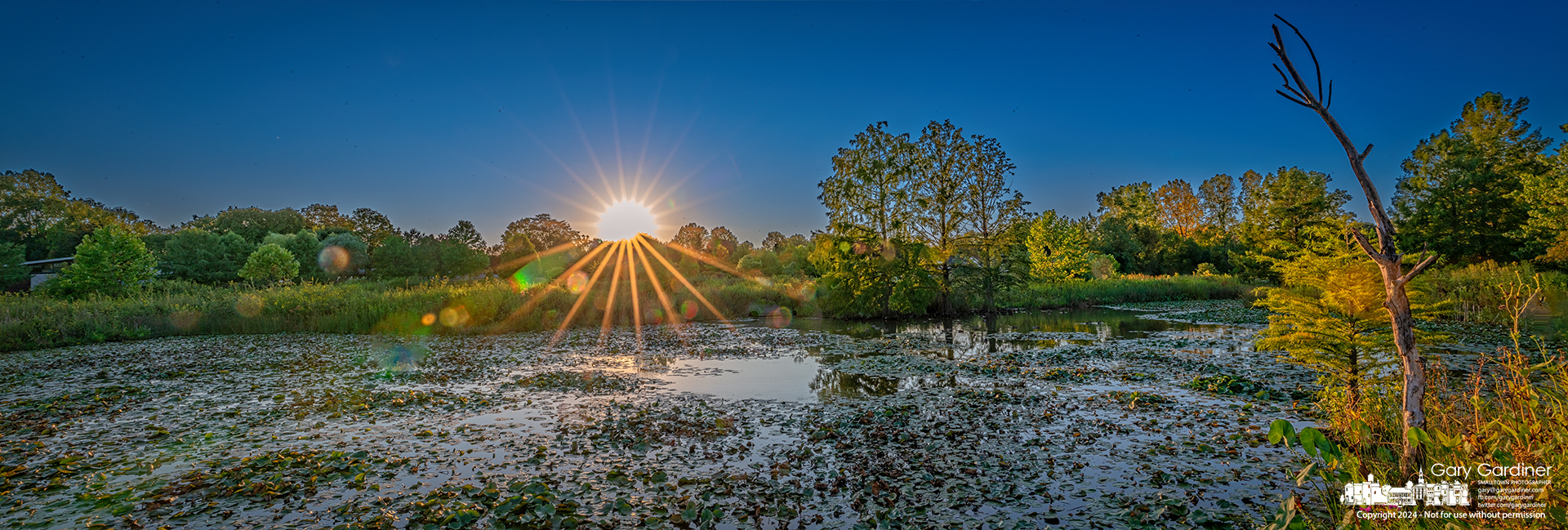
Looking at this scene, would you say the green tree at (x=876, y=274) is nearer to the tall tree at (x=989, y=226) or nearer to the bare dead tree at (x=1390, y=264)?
the tall tree at (x=989, y=226)

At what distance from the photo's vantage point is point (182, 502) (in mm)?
4824

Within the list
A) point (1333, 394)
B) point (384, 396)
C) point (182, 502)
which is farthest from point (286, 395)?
point (1333, 394)

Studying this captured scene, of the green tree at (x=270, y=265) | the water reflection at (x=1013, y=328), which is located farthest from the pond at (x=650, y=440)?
the green tree at (x=270, y=265)

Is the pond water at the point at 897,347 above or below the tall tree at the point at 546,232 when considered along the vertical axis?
below

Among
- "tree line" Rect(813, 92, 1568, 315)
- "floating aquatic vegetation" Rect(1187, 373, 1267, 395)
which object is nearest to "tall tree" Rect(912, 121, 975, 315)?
"tree line" Rect(813, 92, 1568, 315)

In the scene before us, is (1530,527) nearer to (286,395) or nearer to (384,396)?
(384,396)

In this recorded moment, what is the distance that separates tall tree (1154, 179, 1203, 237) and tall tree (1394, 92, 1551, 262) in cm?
3901

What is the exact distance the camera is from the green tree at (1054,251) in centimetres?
3838

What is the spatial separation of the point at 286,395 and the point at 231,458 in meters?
3.84

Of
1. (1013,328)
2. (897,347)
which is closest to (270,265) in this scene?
(897,347)

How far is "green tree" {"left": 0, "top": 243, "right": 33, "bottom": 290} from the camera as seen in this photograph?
4026 cm

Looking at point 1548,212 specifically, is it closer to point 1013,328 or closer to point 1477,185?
point 1477,185

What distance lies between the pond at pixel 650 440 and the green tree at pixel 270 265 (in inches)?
1233

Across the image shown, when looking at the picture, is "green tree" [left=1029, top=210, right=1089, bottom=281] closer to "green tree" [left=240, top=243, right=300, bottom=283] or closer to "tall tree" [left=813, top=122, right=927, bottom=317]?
"tall tree" [left=813, top=122, right=927, bottom=317]
